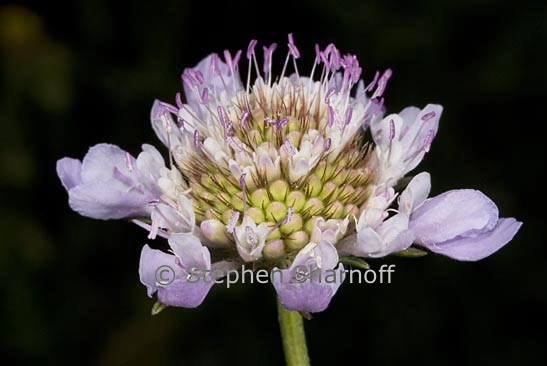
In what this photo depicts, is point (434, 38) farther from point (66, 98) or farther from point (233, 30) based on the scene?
point (66, 98)

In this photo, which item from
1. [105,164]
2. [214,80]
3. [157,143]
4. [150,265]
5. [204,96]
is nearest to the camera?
[150,265]

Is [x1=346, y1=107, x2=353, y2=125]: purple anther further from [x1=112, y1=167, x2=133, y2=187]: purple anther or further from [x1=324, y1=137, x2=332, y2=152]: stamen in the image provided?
[x1=112, y1=167, x2=133, y2=187]: purple anther

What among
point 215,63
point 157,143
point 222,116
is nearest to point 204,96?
point 222,116

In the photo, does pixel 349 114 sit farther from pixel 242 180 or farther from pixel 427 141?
pixel 242 180

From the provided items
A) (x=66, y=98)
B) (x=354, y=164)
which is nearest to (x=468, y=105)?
(x=66, y=98)

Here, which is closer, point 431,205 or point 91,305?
point 431,205

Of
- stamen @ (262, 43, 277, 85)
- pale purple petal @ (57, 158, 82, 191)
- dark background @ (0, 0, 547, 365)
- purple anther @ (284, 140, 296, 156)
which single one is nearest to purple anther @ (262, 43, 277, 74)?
stamen @ (262, 43, 277, 85)
